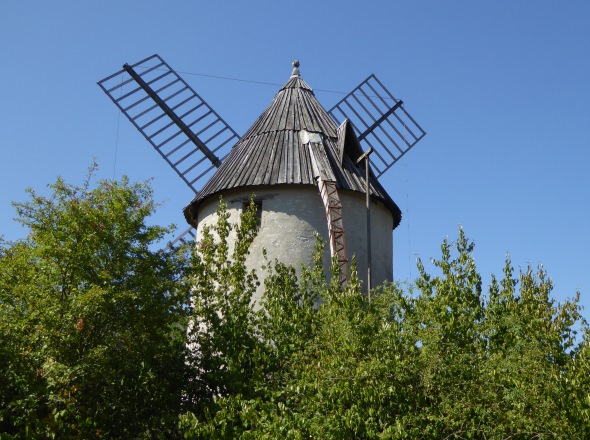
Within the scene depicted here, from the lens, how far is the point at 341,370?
9477mm

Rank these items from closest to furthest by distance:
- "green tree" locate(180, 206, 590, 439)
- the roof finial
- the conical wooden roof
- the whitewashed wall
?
"green tree" locate(180, 206, 590, 439), the whitewashed wall, the conical wooden roof, the roof finial

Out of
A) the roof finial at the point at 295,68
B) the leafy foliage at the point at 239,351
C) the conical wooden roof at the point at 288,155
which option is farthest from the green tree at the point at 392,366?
the roof finial at the point at 295,68

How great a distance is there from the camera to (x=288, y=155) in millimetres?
15609

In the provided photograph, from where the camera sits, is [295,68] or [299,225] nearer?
[299,225]

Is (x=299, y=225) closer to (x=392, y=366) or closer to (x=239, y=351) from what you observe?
(x=239, y=351)

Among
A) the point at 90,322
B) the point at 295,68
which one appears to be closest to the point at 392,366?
the point at 90,322

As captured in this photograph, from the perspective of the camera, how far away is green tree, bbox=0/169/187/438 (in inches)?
396

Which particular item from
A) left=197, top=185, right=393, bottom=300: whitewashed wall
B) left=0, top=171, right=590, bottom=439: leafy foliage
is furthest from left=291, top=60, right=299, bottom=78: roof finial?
left=0, top=171, right=590, bottom=439: leafy foliage

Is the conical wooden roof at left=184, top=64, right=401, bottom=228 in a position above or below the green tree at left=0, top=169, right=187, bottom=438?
above

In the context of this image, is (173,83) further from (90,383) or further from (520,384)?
(520,384)

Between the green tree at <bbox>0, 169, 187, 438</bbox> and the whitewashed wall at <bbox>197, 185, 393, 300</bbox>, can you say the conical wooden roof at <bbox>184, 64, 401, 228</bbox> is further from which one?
the green tree at <bbox>0, 169, 187, 438</bbox>

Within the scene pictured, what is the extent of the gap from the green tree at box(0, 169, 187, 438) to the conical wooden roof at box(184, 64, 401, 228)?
151 inches

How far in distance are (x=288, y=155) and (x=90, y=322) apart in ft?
20.2

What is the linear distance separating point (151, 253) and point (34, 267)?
1.52 m
